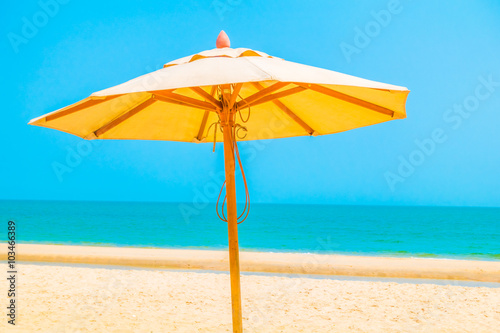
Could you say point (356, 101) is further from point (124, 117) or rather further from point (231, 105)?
point (124, 117)

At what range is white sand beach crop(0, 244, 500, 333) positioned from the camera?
13.5ft

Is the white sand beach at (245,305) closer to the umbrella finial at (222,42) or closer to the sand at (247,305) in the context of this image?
the sand at (247,305)

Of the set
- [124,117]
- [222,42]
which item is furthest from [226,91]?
[124,117]

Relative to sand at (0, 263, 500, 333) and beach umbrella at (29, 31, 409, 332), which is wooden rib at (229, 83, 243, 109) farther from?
sand at (0, 263, 500, 333)

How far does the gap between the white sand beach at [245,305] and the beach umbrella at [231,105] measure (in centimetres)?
170

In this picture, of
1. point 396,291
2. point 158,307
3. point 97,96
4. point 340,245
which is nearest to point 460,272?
point 396,291

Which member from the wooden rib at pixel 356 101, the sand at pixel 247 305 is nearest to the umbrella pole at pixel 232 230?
the wooden rib at pixel 356 101

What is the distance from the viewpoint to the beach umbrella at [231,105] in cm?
208

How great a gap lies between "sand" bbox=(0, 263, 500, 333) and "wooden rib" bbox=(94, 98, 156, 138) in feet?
6.52

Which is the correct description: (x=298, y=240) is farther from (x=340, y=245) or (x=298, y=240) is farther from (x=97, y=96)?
(x=97, y=96)

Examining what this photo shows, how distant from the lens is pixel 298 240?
2547 cm

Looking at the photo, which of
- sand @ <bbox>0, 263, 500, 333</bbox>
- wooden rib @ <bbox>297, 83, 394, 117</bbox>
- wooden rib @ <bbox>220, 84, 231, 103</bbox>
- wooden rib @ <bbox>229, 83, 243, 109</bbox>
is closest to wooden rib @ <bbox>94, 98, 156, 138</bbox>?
wooden rib @ <bbox>220, 84, 231, 103</bbox>

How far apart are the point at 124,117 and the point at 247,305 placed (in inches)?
112

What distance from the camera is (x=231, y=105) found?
2.84m
